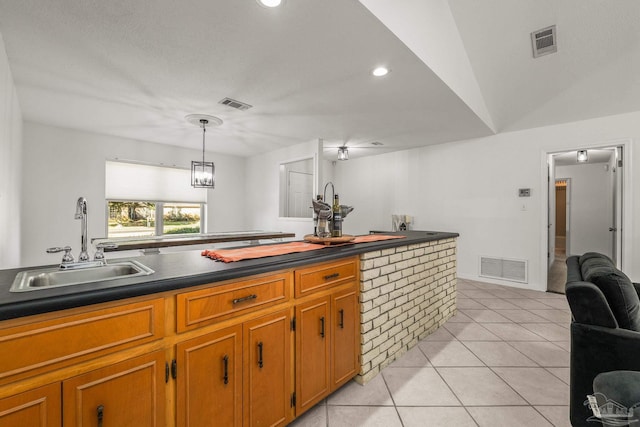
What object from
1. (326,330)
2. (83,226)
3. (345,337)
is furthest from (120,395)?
(345,337)

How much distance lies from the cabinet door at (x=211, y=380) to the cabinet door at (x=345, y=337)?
674 mm

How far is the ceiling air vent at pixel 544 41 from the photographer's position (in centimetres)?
293

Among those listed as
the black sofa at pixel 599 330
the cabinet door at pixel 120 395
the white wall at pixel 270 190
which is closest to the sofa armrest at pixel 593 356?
the black sofa at pixel 599 330

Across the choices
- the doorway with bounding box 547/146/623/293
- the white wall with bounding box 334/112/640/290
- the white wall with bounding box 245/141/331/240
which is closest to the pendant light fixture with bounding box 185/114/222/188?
the white wall with bounding box 245/141/331/240

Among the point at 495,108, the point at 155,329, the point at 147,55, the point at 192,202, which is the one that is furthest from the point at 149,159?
the point at 495,108

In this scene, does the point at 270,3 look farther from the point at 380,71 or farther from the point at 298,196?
the point at 298,196

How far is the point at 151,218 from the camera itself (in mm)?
5430

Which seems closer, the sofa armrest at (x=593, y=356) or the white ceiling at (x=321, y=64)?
the sofa armrest at (x=593, y=356)

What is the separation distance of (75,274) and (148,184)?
14.9ft

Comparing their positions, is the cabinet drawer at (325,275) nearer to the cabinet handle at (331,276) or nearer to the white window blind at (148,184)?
the cabinet handle at (331,276)

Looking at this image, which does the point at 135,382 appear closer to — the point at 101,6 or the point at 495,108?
the point at 101,6

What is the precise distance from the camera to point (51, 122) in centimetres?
414

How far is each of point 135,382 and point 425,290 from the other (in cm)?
240

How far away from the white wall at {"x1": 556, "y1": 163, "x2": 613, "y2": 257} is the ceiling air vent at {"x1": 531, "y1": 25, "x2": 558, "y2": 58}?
18.0 feet
